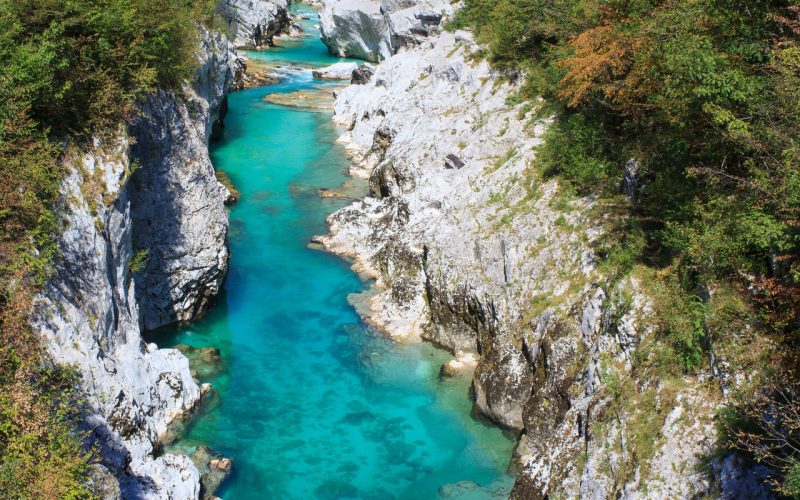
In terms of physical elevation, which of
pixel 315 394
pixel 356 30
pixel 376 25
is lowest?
pixel 315 394

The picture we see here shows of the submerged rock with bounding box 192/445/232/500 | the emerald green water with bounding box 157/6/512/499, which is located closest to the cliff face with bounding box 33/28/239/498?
the submerged rock with bounding box 192/445/232/500

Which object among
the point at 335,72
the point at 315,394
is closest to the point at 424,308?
the point at 315,394

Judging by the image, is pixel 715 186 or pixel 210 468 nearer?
pixel 715 186

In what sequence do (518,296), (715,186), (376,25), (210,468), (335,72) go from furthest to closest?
(376,25) < (335,72) < (518,296) < (210,468) < (715,186)

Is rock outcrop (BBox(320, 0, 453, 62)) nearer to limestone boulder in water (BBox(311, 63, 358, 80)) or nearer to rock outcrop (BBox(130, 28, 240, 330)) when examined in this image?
limestone boulder in water (BBox(311, 63, 358, 80))

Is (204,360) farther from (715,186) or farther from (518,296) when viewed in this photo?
(715,186)

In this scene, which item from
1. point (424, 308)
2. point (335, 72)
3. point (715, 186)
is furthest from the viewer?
point (335, 72)

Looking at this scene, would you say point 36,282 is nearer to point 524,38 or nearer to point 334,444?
point 334,444
